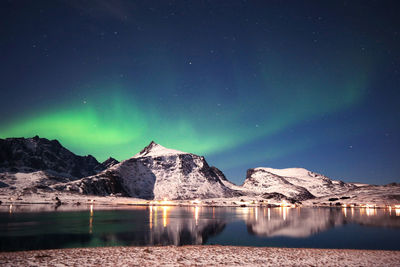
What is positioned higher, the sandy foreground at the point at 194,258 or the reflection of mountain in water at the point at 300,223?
the sandy foreground at the point at 194,258

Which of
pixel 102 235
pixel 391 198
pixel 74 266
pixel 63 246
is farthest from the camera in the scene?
pixel 391 198

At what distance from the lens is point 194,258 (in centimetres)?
2411

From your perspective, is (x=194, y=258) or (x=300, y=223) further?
(x=300, y=223)

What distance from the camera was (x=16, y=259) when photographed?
73.6 ft

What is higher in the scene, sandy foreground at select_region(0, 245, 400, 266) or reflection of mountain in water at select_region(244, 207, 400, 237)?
sandy foreground at select_region(0, 245, 400, 266)

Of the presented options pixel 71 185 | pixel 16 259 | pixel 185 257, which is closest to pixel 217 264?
pixel 185 257

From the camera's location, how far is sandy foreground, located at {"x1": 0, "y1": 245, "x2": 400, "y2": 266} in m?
22.0

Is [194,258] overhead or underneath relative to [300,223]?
overhead

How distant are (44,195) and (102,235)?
152 m

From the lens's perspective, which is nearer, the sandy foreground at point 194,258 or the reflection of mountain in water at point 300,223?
the sandy foreground at point 194,258

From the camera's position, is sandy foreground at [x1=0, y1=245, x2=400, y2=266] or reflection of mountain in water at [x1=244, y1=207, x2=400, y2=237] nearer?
sandy foreground at [x1=0, y1=245, x2=400, y2=266]

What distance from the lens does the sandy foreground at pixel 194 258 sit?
22.0m

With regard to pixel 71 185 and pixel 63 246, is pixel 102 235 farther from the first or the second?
pixel 71 185

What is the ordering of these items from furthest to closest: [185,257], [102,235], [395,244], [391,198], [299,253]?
[391,198] < [102,235] < [395,244] < [299,253] < [185,257]
